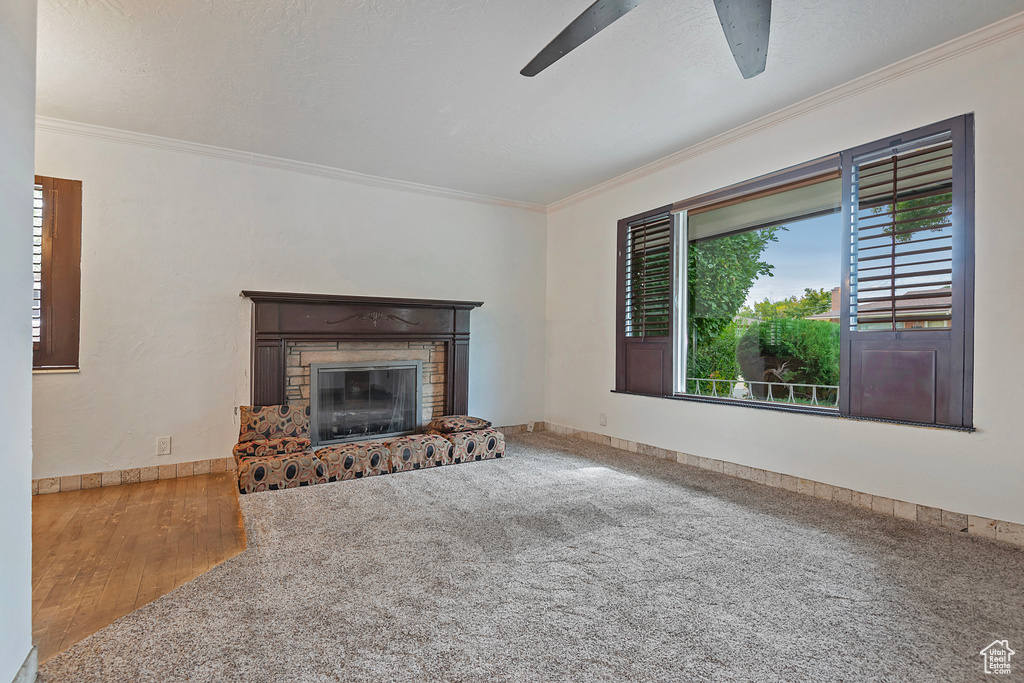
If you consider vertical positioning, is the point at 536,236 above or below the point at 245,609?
above

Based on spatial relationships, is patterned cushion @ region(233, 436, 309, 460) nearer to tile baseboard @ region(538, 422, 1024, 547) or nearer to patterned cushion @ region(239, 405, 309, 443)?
patterned cushion @ region(239, 405, 309, 443)

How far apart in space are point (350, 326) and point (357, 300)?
244 mm

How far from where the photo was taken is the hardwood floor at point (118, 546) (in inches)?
75.4

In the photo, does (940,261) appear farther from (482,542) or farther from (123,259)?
(123,259)

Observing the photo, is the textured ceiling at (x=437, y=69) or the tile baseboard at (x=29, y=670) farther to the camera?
the textured ceiling at (x=437, y=69)

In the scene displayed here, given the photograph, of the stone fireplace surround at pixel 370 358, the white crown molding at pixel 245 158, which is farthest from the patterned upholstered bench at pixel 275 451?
the white crown molding at pixel 245 158

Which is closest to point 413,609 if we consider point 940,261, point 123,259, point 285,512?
point 285,512

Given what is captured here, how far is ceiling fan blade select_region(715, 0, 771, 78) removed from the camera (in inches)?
72.7

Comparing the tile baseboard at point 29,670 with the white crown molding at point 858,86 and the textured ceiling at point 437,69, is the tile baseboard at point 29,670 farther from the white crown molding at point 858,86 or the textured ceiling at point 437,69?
the white crown molding at point 858,86

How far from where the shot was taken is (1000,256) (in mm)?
2498

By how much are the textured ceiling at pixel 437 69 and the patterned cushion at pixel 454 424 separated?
2372 mm

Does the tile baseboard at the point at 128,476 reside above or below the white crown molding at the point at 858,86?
below

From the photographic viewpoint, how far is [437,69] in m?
2.84

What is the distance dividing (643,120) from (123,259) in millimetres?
4002
